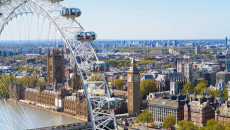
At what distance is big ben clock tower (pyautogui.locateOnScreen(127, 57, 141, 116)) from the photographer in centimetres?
6538

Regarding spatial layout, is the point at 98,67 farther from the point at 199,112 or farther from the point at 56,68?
the point at 56,68

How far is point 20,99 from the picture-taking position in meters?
83.6

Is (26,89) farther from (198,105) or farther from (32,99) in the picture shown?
(198,105)

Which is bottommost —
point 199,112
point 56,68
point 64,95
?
point 64,95

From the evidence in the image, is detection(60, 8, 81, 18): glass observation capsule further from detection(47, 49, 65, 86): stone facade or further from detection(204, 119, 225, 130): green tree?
detection(47, 49, 65, 86): stone facade

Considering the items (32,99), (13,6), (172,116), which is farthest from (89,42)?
(32,99)

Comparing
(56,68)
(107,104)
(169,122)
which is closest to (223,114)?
(169,122)

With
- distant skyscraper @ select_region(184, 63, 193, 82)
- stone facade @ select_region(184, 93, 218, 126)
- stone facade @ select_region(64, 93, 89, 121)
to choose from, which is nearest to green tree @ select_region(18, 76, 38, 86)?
stone facade @ select_region(64, 93, 89, 121)

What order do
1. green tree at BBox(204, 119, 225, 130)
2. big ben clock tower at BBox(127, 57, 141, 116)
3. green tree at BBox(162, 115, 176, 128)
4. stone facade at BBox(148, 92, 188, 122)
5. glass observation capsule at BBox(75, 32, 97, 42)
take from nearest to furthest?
1. glass observation capsule at BBox(75, 32, 97, 42)
2. green tree at BBox(204, 119, 225, 130)
3. green tree at BBox(162, 115, 176, 128)
4. stone facade at BBox(148, 92, 188, 122)
5. big ben clock tower at BBox(127, 57, 141, 116)

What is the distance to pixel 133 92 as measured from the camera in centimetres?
6600

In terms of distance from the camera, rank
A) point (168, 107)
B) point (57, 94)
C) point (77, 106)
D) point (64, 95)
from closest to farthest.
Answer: point (168, 107) < point (77, 106) < point (64, 95) < point (57, 94)

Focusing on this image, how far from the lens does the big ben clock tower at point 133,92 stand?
65375 millimetres

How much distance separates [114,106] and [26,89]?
6198cm

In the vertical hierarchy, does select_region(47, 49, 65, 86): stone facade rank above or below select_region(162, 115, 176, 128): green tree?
above
